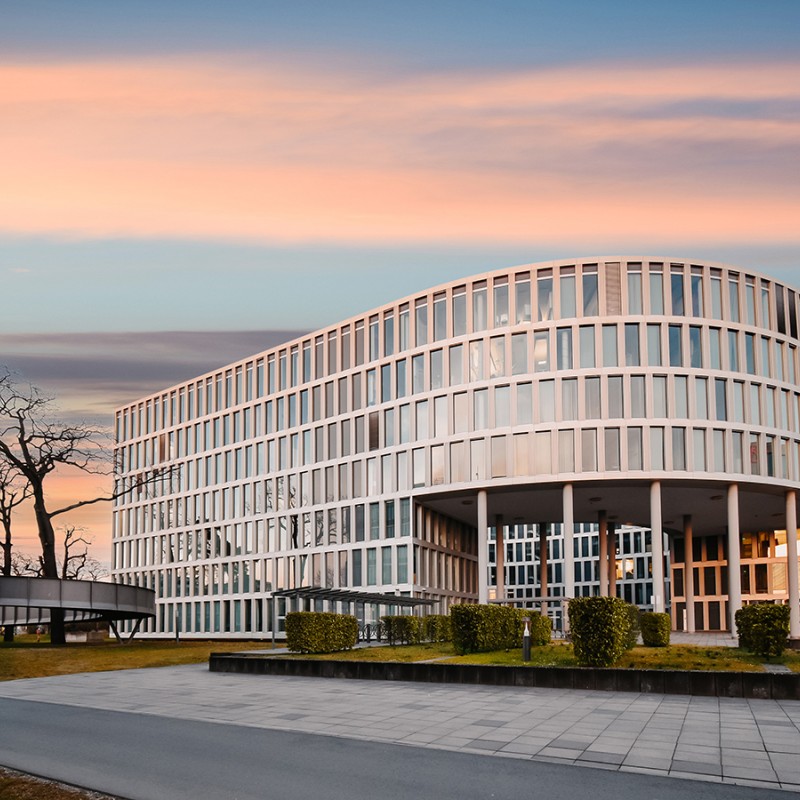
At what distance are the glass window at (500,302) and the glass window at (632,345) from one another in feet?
25.6

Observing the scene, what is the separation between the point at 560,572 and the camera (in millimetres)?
118125

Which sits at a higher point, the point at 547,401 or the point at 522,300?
the point at 522,300

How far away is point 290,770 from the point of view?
12.3 meters

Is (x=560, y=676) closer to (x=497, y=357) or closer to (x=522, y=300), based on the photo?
(x=497, y=357)

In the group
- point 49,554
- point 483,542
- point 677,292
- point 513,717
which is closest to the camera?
point 513,717

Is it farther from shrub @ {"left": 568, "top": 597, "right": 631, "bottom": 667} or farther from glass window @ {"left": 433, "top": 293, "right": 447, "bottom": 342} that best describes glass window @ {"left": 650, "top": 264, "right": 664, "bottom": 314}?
shrub @ {"left": 568, "top": 597, "right": 631, "bottom": 667}

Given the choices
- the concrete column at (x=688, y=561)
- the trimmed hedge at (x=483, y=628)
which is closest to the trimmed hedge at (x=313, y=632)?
the trimmed hedge at (x=483, y=628)

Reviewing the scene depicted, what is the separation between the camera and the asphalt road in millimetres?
10891

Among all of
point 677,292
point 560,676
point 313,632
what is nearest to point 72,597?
point 313,632

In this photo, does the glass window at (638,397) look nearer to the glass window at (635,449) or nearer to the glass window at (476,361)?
the glass window at (635,449)

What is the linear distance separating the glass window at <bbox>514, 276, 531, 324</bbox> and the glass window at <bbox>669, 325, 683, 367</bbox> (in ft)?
28.8

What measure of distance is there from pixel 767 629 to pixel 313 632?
588 inches

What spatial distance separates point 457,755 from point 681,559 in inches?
2994

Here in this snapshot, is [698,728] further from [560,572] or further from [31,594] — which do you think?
[560,572]
